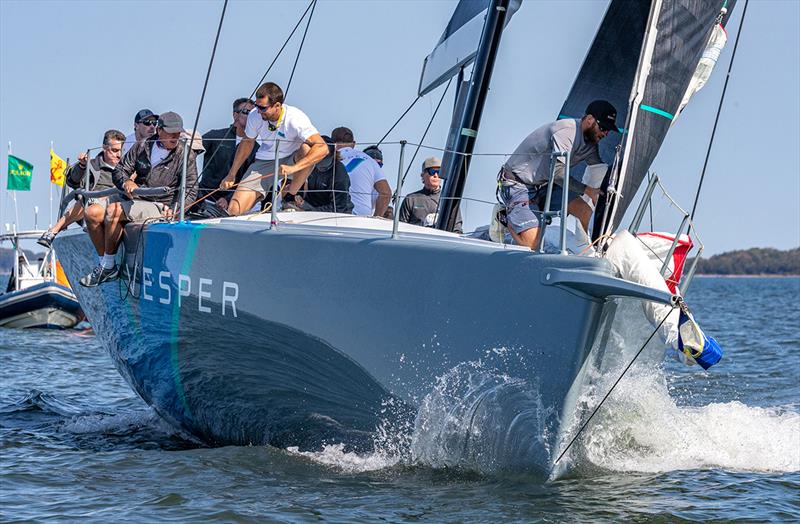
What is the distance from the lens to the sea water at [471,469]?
5.35 meters

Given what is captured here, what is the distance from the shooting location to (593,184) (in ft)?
20.5

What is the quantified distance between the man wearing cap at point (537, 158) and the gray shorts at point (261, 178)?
65.4 inches

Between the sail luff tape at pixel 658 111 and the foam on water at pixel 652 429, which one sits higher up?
the sail luff tape at pixel 658 111

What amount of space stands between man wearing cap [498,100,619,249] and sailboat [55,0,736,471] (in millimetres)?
151

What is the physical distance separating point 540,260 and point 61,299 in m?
16.3

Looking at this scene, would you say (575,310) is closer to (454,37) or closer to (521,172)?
(521,172)

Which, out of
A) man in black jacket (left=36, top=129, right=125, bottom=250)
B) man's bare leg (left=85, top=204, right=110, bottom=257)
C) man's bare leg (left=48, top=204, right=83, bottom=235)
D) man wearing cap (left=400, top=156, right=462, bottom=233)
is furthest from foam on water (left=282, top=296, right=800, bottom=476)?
man's bare leg (left=48, top=204, right=83, bottom=235)

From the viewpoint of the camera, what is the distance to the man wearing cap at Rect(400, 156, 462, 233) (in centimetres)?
844

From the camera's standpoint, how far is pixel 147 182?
24.6ft

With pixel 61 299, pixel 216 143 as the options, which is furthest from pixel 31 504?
pixel 61 299

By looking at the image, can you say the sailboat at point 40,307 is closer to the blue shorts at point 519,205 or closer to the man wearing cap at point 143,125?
the man wearing cap at point 143,125

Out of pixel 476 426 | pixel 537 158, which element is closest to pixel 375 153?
pixel 537 158

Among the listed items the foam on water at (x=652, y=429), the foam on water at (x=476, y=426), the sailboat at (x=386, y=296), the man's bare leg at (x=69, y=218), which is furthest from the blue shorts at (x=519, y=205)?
the man's bare leg at (x=69, y=218)

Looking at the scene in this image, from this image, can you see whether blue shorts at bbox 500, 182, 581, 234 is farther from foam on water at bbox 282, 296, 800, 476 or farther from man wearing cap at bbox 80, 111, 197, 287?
man wearing cap at bbox 80, 111, 197, 287
